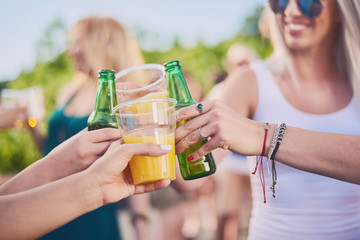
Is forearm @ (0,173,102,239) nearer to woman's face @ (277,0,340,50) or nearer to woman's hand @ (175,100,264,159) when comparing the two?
woman's hand @ (175,100,264,159)

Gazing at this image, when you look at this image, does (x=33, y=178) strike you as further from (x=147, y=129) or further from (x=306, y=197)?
(x=306, y=197)

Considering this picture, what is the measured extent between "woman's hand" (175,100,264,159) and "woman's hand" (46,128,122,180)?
269 millimetres

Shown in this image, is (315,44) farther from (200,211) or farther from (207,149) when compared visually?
(200,211)

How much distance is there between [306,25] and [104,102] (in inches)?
45.0

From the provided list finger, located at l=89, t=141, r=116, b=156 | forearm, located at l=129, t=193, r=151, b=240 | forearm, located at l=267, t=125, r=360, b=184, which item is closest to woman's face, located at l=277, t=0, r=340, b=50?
forearm, located at l=267, t=125, r=360, b=184

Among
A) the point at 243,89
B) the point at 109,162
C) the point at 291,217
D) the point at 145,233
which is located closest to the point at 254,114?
the point at 243,89

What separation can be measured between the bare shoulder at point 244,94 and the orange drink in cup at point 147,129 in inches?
26.2

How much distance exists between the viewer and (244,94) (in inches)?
69.9

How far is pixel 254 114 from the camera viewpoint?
→ 1.81 m

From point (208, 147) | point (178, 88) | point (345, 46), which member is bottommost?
point (208, 147)

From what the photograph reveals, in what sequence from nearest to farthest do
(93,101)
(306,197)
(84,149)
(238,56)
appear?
(84,149), (306,197), (93,101), (238,56)

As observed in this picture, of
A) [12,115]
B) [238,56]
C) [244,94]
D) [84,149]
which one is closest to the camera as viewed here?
[84,149]

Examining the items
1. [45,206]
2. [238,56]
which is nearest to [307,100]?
[45,206]

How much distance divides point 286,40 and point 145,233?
2.37 m
